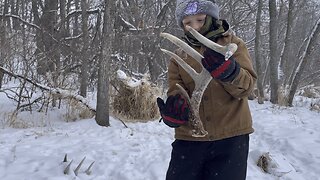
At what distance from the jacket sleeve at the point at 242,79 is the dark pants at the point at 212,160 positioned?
0.88 ft

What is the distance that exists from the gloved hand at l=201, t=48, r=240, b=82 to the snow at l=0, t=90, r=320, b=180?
2073 mm

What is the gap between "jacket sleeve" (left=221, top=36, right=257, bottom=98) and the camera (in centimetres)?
192

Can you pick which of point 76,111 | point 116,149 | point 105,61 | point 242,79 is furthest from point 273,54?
point 242,79

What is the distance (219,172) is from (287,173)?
2235mm

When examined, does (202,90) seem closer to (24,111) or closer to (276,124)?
(276,124)

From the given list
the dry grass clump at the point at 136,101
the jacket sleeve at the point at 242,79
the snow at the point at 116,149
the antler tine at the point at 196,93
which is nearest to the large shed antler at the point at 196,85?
the antler tine at the point at 196,93

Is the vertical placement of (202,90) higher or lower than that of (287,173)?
higher

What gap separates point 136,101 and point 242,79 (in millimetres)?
4901

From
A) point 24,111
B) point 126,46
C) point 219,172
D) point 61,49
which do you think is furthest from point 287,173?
point 126,46

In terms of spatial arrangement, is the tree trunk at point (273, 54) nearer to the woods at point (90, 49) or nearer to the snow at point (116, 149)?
the woods at point (90, 49)

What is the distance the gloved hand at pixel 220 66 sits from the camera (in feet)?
5.94

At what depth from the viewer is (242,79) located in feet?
6.31

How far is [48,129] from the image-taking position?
5.14m

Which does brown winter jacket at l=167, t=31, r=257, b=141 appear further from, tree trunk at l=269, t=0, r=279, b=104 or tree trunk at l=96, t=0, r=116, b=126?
tree trunk at l=269, t=0, r=279, b=104
